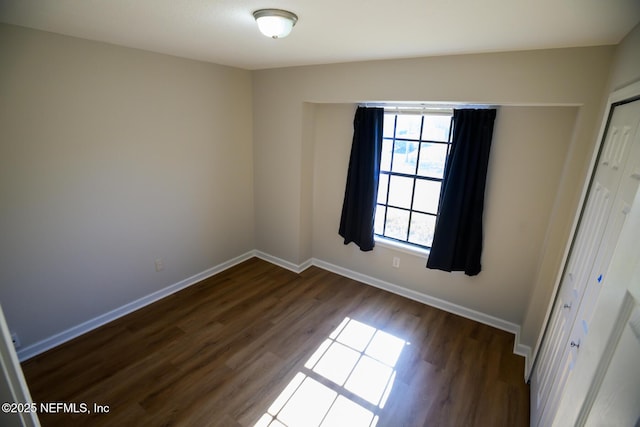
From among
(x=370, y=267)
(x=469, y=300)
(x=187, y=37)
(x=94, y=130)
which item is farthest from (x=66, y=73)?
(x=469, y=300)

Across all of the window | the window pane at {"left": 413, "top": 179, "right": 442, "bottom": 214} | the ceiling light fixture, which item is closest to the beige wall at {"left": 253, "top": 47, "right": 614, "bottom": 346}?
the window

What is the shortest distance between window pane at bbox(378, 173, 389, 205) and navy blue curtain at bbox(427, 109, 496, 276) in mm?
638

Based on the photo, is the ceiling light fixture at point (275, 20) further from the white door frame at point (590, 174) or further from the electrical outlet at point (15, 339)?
the electrical outlet at point (15, 339)

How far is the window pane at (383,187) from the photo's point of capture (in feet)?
11.0

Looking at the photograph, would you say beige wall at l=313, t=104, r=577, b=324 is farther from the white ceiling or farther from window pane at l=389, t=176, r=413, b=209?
the white ceiling

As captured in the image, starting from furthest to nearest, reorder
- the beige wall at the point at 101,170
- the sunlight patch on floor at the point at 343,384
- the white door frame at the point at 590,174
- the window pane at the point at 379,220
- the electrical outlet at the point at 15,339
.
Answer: the window pane at the point at 379,220 < the electrical outlet at the point at 15,339 < the beige wall at the point at 101,170 < the sunlight patch on floor at the point at 343,384 < the white door frame at the point at 590,174

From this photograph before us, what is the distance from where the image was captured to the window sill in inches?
125

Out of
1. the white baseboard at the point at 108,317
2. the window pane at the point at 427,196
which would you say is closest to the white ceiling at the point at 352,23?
the window pane at the point at 427,196

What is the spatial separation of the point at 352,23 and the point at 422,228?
7.13ft

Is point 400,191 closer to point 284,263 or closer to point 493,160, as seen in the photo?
point 493,160

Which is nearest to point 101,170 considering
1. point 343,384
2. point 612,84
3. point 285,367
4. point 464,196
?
point 285,367

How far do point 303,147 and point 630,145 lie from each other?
2.67 m

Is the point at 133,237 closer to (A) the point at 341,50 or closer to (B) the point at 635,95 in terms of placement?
(A) the point at 341,50

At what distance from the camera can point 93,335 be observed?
2609mm
